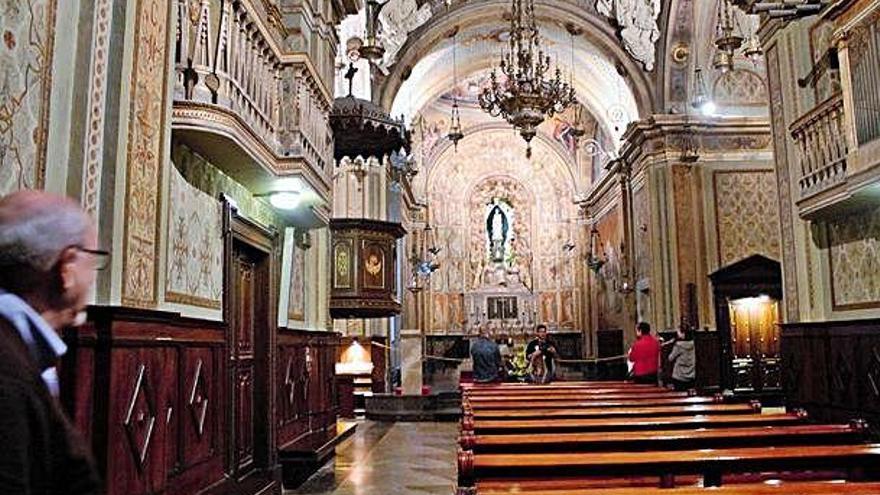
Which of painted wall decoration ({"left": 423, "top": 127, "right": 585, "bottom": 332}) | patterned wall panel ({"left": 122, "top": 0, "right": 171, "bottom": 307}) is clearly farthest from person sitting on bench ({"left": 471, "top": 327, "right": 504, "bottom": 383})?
painted wall decoration ({"left": 423, "top": 127, "right": 585, "bottom": 332})

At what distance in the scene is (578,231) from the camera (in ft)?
80.0

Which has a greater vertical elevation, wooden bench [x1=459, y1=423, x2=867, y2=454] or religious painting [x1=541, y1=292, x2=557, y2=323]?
religious painting [x1=541, y1=292, x2=557, y2=323]

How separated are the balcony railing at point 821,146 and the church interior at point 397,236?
1.5 inches

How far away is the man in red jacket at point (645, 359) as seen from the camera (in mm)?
10008

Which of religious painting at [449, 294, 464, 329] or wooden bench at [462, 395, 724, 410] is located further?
religious painting at [449, 294, 464, 329]

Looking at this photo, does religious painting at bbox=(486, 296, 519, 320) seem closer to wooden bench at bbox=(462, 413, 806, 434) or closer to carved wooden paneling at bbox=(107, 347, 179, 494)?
wooden bench at bbox=(462, 413, 806, 434)

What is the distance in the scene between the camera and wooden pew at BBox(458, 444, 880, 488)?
10.5 ft

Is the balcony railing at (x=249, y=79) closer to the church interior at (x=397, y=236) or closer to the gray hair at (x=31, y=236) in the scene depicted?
the church interior at (x=397, y=236)

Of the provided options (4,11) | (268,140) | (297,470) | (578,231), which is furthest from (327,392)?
(578,231)

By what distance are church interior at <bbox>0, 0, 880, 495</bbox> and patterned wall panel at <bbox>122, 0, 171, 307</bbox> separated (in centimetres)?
2

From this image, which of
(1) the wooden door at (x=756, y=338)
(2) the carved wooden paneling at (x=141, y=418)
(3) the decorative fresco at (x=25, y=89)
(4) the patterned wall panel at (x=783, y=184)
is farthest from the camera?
(1) the wooden door at (x=756, y=338)

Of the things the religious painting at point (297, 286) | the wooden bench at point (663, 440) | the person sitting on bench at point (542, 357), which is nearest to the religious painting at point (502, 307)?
the person sitting on bench at point (542, 357)

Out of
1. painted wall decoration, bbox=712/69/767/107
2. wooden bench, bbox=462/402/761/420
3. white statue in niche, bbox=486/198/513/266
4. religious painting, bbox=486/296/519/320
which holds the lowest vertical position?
wooden bench, bbox=462/402/761/420

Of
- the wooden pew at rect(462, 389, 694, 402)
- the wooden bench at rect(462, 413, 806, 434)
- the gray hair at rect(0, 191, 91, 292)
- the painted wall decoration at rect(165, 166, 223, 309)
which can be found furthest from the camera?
the wooden pew at rect(462, 389, 694, 402)
